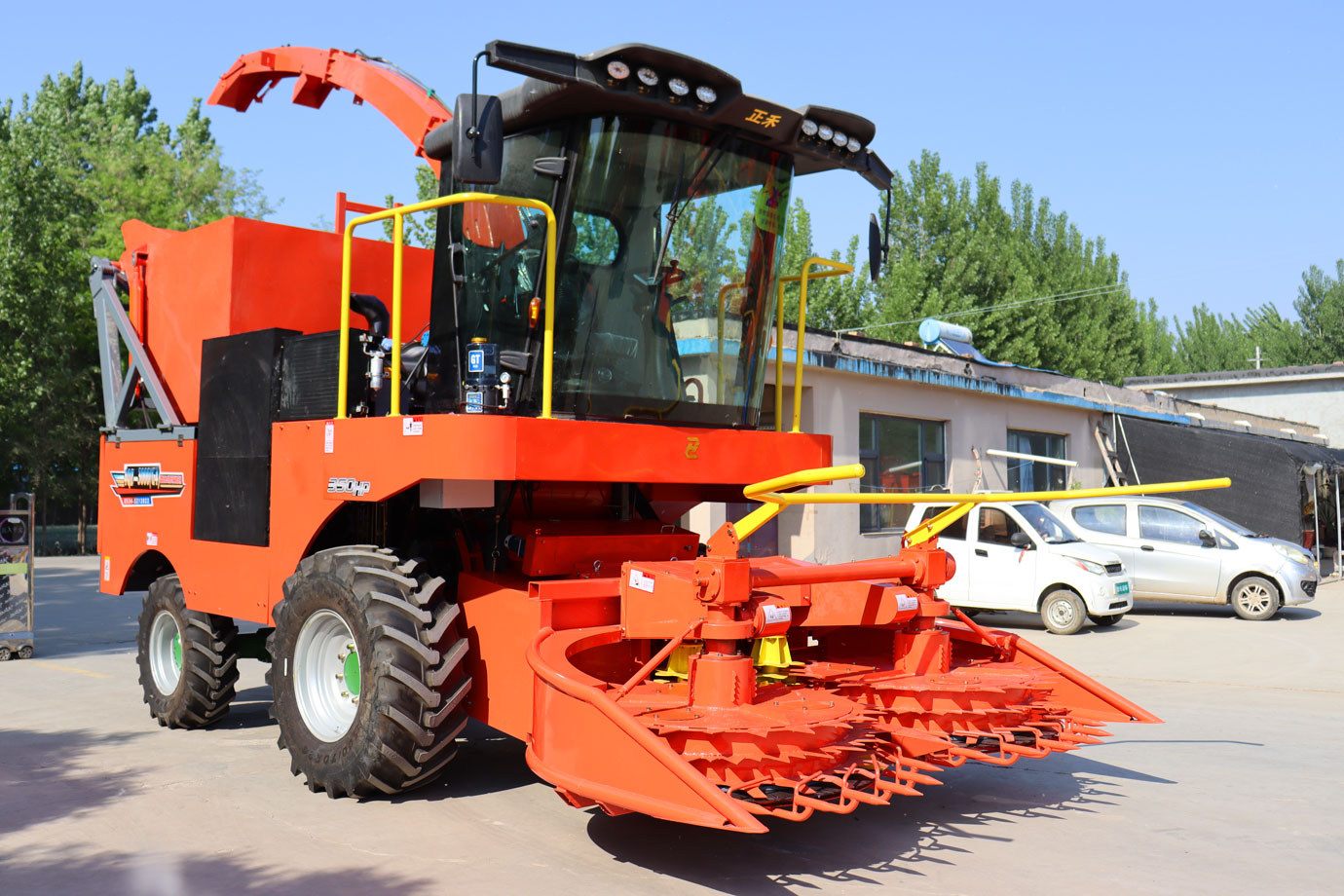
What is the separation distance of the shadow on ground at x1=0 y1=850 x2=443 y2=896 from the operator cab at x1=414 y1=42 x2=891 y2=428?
217 centimetres

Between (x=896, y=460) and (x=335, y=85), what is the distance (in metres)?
12.8

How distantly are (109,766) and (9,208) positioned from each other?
84.8 feet

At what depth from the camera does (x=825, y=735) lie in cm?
454

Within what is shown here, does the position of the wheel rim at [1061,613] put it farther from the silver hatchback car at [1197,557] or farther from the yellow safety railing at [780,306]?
the yellow safety railing at [780,306]

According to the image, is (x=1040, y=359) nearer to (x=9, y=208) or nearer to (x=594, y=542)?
(x=9, y=208)

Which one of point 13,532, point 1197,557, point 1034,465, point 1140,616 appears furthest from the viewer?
point 1034,465

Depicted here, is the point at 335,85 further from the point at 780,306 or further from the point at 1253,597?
the point at 1253,597

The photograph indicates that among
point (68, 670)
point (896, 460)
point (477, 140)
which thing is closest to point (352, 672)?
point (477, 140)

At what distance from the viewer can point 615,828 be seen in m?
5.40

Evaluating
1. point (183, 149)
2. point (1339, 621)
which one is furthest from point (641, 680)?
point (183, 149)

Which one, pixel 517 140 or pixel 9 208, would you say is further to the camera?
pixel 9 208

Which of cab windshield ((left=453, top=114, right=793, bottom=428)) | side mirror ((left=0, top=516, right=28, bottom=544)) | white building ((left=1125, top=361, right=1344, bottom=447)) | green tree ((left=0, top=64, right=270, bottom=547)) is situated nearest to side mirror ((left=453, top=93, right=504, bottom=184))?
cab windshield ((left=453, top=114, right=793, bottom=428))

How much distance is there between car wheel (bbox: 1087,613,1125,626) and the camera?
13793 millimetres

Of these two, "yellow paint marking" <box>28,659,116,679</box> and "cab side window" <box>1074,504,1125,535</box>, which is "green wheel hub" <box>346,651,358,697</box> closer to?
"yellow paint marking" <box>28,659,116,679</box>
